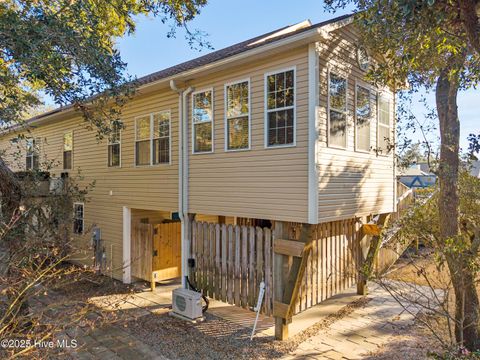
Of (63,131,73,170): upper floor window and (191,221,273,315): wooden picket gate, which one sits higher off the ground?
(63,131,73,170): upper floor window

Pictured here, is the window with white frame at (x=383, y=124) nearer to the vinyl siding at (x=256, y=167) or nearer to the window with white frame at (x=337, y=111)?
the window with white frame at (x=337, y=111)

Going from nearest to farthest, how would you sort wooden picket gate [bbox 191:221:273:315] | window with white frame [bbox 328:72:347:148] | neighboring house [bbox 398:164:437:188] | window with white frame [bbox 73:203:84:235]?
window with white frame [bbox 328:72:347:148]
wooden picket gate [bbox 191:221:273:315]
window with white frame [bbox 73:203:84:235]
neighboring house [bbox 398:164:437:188]

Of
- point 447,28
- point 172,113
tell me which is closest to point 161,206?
point 172,113

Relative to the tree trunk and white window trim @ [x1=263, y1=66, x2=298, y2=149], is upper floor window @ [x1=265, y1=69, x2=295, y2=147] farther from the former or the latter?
the tree trunk

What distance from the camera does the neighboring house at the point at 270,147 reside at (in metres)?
6.07

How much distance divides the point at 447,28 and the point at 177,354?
6989 mm

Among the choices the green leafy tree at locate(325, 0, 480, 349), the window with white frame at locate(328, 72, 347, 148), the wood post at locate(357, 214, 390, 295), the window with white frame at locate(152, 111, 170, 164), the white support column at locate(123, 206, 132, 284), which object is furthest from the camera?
the white support column at locate(123, 206, 132, 284)

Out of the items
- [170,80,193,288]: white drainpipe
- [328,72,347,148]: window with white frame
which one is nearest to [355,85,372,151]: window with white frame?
[328,72,347,148]: window with white frame

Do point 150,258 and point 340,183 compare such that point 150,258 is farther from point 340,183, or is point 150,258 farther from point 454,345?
point 454,345

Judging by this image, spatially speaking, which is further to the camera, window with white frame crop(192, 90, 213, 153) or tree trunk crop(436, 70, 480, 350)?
window with white frame crop(192, 90, 213, 153)

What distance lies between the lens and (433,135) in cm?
634

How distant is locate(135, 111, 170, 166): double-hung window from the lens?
28.9 feet

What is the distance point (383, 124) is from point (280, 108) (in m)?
3.68

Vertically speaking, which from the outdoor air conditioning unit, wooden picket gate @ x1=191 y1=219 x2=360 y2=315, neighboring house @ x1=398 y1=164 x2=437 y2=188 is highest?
neighboring house @ x1=398 y1=164 x2=437 y2=188
